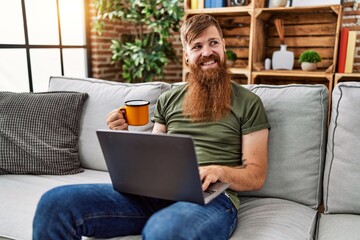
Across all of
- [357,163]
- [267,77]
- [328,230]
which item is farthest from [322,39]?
[328,230]

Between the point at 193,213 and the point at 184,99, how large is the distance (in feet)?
2.12

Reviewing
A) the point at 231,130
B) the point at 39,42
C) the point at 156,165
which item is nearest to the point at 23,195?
the point at 156,165

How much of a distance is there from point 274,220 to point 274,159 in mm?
273

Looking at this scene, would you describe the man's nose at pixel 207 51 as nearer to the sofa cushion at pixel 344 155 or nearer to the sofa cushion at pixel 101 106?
the sofa cushion at pixel 101 106

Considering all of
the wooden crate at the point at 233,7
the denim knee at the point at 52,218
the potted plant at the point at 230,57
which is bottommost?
the denim knee at the point at 52,218

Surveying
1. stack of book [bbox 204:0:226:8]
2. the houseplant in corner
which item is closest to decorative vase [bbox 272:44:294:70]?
stack of book [bbox 204:0:226:8]

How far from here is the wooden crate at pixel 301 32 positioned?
2.86 metres

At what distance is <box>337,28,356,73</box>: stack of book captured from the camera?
256cm

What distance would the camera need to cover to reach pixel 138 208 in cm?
119

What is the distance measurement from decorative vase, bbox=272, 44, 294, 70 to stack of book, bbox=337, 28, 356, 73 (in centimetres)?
39

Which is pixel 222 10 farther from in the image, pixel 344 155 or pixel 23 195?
pixel 23 195

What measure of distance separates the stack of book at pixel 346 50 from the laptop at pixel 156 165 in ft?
6.33

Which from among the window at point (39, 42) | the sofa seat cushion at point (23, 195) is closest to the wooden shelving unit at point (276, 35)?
the window at point (39, 42)

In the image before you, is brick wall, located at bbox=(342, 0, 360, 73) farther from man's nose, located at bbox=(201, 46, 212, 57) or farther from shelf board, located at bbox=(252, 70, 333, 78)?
man's nose, located at bbox=(201, 46, 212, 57)
